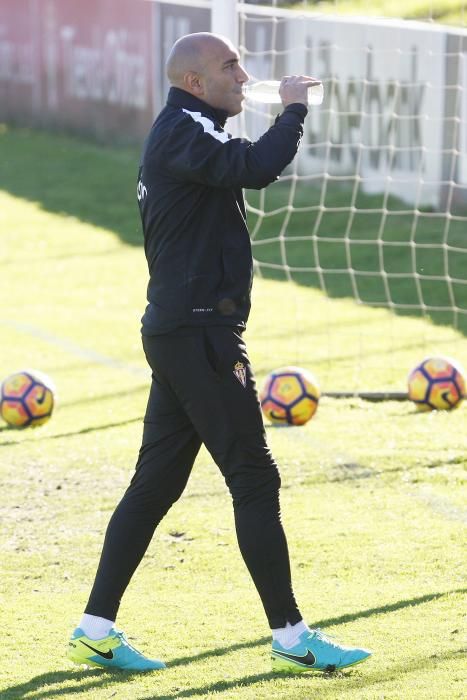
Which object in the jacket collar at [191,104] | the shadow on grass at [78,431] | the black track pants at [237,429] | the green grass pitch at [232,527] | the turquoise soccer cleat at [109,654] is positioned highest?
the jacket collar at [191,104]

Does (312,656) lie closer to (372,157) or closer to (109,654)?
(109,654)

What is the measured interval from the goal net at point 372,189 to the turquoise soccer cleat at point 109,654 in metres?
6.12

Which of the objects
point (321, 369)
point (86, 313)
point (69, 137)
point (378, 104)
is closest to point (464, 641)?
point (321, 369)

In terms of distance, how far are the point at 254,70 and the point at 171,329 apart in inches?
549

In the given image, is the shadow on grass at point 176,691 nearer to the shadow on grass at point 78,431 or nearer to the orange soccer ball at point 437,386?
the shadow on grass at point 78,431

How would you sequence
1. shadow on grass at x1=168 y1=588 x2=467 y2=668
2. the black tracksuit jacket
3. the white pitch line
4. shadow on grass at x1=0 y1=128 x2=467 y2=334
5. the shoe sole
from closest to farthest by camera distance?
the black tracksuit jacket
the shoe sole
shadow on grass at x1=168 y1=588 x2=467 y2=668
the white pitch line
shadow on grass at x1=0 y1=128 x2=467 y2=334

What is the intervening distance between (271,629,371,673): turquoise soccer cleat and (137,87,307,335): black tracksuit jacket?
1.01 meters

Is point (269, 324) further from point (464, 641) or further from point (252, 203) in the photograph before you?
point (464, 641)

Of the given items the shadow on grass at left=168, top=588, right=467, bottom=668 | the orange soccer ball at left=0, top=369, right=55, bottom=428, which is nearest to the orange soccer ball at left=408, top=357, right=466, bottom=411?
the orange soccer ball at left=0, top=369, right=55, bottom=428

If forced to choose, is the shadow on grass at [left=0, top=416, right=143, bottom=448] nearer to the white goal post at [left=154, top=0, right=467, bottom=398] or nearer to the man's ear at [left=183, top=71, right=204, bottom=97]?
the man's ear at [left=183, top=71, right=204, bottom=97]

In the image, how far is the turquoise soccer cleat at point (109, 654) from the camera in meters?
4.21

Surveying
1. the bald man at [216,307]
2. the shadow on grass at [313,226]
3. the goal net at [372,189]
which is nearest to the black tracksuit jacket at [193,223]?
the bald man at [216,307]

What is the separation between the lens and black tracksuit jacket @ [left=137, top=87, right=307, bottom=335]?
397 cm

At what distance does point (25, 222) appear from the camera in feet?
60.3
